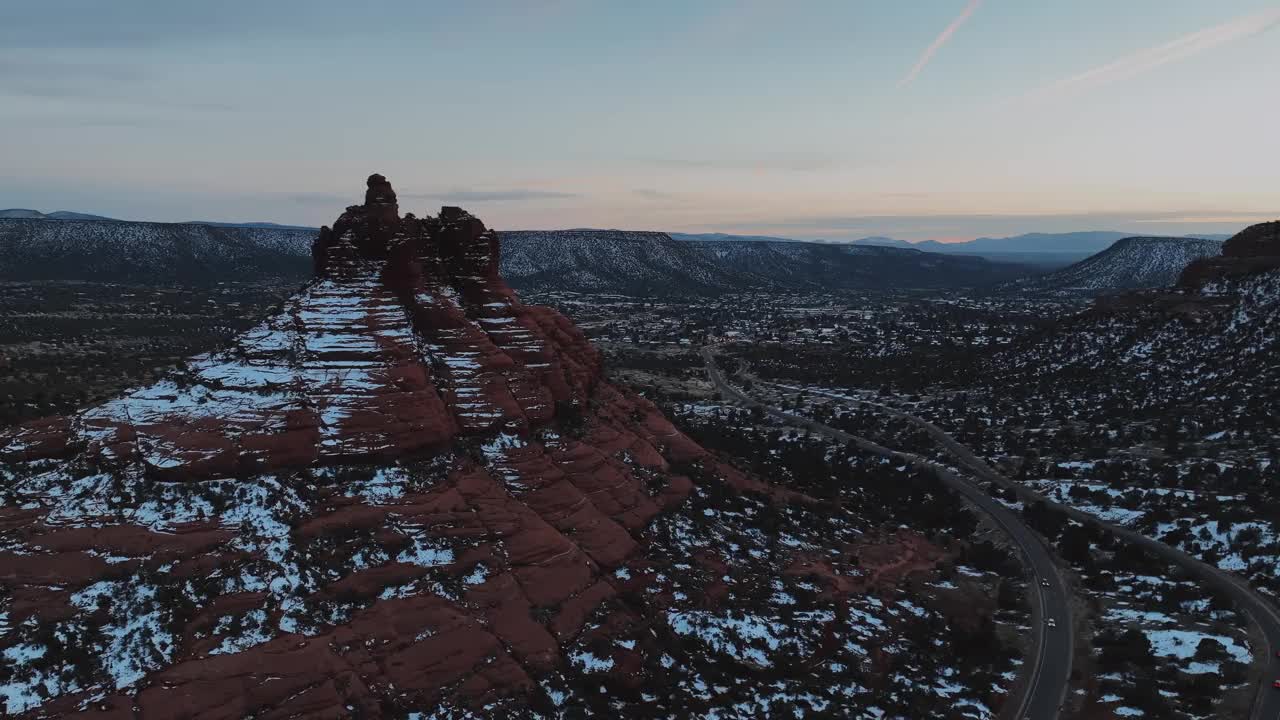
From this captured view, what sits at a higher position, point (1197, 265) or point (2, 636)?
point (1197, 265)

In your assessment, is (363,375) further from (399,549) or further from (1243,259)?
(1243,259)

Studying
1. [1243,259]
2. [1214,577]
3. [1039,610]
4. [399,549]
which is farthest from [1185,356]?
[399,549]

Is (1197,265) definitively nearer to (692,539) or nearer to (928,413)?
(928,413)

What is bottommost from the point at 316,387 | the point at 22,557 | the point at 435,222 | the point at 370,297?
the point at 22,557

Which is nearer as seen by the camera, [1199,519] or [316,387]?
[316,387]

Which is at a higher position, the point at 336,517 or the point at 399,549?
the point at 336,517

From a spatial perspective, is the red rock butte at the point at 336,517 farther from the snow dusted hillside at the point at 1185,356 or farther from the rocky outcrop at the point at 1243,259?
the rocky outcrop at the point at 1243,259

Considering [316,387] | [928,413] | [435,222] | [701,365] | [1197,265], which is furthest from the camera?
[701,365]

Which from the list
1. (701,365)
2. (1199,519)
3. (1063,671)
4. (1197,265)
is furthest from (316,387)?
(1197,265)
